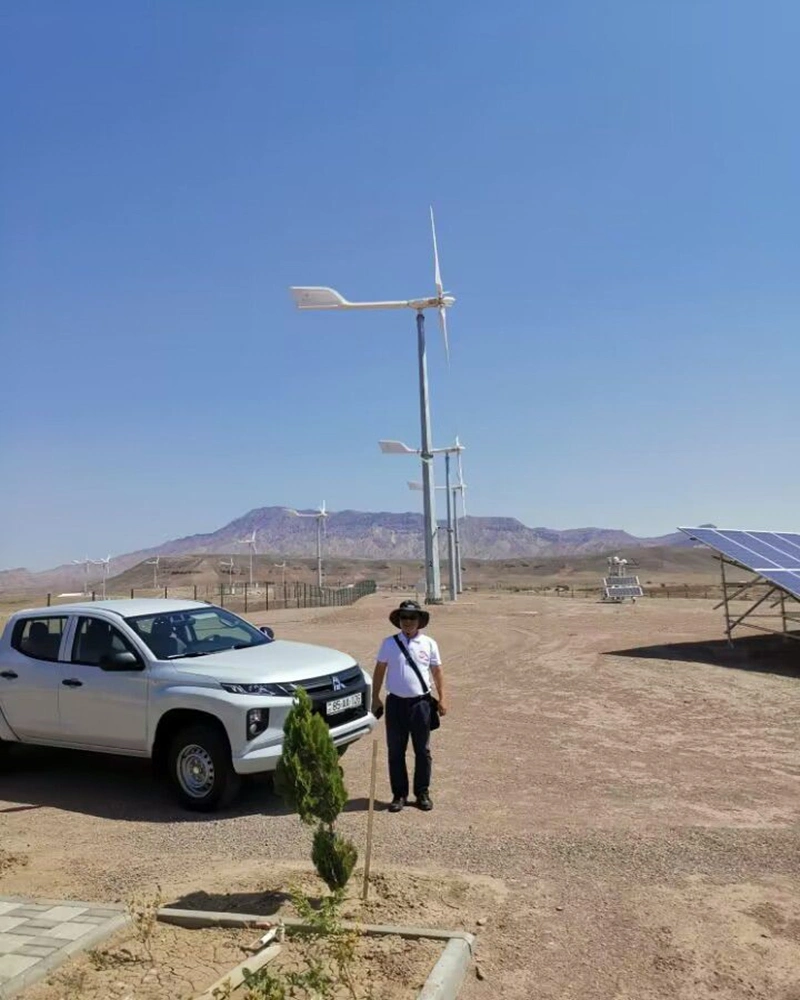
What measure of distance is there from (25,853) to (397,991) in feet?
12.9

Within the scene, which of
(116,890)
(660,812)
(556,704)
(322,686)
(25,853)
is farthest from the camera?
(556,704)

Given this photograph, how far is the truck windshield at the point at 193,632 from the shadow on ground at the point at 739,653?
999 cm

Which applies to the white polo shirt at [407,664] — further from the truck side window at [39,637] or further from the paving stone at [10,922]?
the truck side window at [39,637]

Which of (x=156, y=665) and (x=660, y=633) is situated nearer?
(x=156, y=665)

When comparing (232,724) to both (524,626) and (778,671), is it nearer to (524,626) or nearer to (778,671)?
(778,671)

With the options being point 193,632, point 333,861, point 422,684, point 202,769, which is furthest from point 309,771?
point 193,632

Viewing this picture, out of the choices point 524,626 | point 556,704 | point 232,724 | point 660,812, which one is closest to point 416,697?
point 232,724

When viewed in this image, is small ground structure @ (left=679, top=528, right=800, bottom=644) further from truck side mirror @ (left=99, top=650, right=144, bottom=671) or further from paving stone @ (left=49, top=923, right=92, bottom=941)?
paving stone @ (left=49, top=923, right=92, bottom=941)

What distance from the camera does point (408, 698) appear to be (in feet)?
24.5

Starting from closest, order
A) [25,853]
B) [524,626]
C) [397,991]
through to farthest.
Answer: [397,991], [25,853], [524,626]

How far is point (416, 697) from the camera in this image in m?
7.45

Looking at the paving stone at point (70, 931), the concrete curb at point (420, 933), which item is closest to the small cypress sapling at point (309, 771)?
the concrete curb at point (420, 933)

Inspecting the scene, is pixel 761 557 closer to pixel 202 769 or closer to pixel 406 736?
pixel 406 736

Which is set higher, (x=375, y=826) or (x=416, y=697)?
(x=416, y=697)
